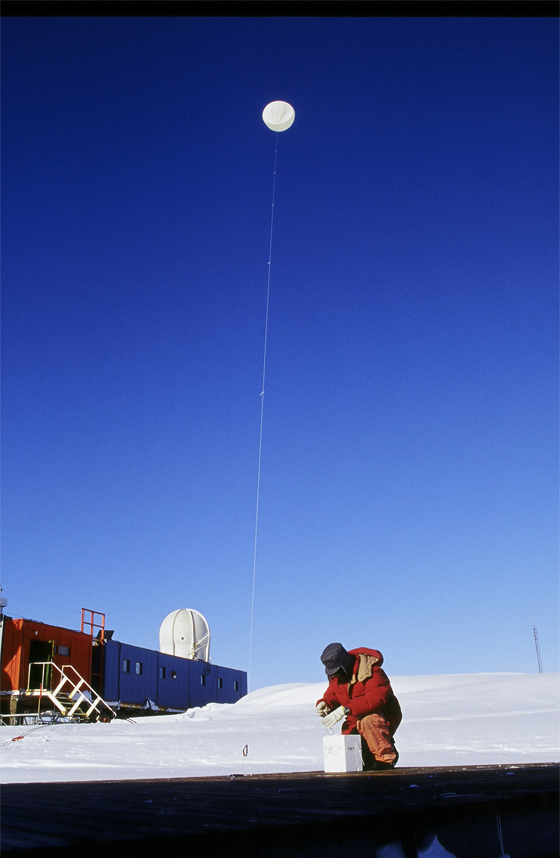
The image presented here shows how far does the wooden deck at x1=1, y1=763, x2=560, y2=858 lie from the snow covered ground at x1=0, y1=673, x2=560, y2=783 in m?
2.77

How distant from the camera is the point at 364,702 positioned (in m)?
5.28

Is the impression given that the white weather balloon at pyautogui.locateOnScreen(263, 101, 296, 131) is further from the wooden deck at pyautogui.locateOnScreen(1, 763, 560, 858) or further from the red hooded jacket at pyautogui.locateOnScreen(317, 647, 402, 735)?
the wooden deck at pyautogui.locateOnScreen(1, 763, 560, 858)

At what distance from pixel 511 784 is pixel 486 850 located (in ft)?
2.88

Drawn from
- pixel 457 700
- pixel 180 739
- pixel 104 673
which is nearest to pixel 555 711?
pixel 457 700

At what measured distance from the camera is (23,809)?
2.52 meters

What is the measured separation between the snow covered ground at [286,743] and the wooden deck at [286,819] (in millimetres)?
2773

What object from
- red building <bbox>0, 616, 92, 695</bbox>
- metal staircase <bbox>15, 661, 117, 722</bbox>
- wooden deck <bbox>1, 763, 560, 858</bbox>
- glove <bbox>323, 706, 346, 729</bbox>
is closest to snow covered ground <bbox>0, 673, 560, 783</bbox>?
glove <bbox>323, 706, 346, 729</bbox>

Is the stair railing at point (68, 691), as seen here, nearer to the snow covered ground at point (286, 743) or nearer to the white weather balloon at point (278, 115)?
the snow covered ground at point (286, 743)

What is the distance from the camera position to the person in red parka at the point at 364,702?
5.24 meters

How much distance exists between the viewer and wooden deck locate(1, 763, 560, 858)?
173cm

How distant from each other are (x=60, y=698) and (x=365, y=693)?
1823 centimetres

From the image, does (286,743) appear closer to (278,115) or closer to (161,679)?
(278,115)

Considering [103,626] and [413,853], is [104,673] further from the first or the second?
[413,853]

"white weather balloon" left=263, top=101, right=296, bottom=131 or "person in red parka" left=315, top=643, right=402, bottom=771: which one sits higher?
"white weather balloon" left=263, top=101, right=296, bottom=131
